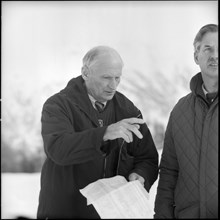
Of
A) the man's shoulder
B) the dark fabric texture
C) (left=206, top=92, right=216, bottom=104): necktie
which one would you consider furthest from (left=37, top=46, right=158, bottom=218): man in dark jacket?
(left=206, top=92, right=216, bottom=104): necktie

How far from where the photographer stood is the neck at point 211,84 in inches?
62.4

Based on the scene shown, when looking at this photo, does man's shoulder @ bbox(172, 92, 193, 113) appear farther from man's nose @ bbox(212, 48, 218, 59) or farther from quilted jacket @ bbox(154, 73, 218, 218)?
man's nose @ bbox(212, 48, 218, 59)

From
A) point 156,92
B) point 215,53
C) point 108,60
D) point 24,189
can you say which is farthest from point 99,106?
point 24,189

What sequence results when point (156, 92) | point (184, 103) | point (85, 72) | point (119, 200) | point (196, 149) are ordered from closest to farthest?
point (119, 200) → point (196, 149) → point (184, 103) → point (85, 72) → point (156, 92)

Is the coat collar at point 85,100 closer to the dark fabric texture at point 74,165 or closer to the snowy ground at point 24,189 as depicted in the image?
the dark fabric texture at point 74,165

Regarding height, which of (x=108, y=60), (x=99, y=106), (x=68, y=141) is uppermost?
(x=108, y=60)

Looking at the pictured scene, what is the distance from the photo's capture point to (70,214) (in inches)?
67.0

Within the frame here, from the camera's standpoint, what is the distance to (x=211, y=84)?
1.59 metres

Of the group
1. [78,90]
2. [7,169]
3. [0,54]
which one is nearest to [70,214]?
[78,90]

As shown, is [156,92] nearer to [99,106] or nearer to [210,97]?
[99,106]

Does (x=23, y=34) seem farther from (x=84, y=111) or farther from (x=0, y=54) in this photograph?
(x=84, y=111)

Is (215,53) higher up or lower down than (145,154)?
→ higher up

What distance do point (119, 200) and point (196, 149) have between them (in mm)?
411

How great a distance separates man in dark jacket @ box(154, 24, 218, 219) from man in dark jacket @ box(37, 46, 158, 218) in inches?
5.0
